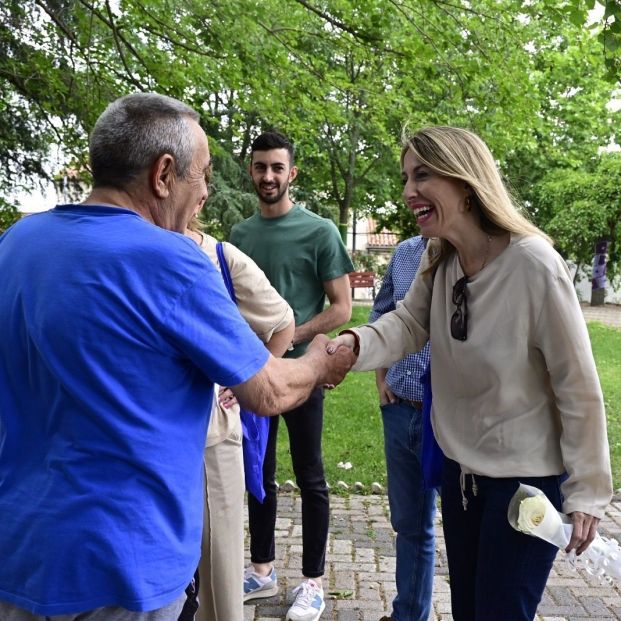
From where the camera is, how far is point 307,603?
3.93m

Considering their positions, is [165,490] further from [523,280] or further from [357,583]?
[357,583]

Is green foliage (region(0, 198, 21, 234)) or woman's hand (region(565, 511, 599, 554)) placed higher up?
green foliage (region(0, 198, 21, 234))

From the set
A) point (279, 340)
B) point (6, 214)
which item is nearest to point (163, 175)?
point (279, 340)

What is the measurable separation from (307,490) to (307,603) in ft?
1.86

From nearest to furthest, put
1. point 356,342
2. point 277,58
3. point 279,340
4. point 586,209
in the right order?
point 356,342 < point 279,340 < point 277,58 < point 586,209

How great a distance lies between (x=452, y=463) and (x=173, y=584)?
1166 millimetres

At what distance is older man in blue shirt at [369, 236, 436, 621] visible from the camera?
3.37 meters

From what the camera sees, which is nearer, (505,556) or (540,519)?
(540,519)

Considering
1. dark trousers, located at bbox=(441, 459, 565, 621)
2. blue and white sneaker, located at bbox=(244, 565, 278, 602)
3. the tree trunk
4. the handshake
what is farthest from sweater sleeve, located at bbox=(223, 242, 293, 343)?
the tree trunk

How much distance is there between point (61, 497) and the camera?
1634mm

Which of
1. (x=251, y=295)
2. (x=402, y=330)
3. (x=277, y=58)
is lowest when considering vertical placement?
(x=402, y=330)

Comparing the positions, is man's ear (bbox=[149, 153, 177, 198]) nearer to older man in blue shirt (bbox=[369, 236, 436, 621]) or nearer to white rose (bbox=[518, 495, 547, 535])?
white rose (bbox=[518, 495, 547, 535])

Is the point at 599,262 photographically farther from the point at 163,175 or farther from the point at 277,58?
the point at 163,175

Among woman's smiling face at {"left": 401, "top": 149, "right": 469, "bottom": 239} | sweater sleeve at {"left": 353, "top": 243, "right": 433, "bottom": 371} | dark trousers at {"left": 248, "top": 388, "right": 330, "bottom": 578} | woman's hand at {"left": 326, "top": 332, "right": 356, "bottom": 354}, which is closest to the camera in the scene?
woman's smiling face at {"left": 401, "top": 149, "right": 469, "bottom": 239}
